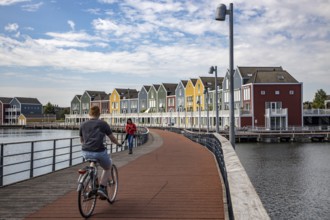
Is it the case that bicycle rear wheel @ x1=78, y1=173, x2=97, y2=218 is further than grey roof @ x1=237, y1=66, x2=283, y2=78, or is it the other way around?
grey roof @ x1=237, y1=66, x2=283, y2=78

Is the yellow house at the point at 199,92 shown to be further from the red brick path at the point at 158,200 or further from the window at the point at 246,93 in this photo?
the red brick path at the point at 158,200

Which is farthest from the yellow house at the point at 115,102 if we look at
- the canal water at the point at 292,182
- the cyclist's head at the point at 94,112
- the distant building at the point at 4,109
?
the cyclist's head at the point at 94,112

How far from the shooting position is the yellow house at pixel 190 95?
8835 cm

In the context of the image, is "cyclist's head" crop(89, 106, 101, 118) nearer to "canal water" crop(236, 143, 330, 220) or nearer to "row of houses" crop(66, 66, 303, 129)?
"canal water" crop(236, 143, 330, 220)

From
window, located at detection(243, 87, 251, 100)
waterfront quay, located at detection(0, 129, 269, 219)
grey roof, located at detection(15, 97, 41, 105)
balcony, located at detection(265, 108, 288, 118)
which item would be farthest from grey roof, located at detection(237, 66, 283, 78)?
grey roof, located at detection(15, 97, 41, 105)

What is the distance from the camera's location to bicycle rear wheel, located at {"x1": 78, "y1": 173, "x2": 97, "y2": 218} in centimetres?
605

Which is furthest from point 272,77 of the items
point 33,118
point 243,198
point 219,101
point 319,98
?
point 33,118

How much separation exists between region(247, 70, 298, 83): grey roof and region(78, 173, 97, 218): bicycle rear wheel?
62388 millimetres

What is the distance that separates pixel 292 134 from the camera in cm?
5878

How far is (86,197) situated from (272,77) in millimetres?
64439

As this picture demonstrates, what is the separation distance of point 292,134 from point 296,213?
1748 inches

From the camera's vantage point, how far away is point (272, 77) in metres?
67.1

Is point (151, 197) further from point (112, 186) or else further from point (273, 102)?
point (273, 102)

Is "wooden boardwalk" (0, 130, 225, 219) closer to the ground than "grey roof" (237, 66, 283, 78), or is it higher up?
closer to the ground
